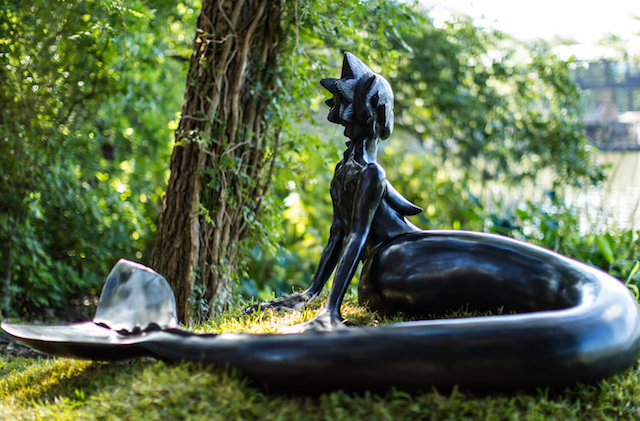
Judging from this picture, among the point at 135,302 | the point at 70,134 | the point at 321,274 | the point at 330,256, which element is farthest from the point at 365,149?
the point at 70,134

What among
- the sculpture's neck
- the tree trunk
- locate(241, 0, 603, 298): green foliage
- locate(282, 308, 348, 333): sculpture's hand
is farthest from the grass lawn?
locate(241, 0, 603, 298): green foliage

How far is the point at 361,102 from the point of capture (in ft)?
7.67

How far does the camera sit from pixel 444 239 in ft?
7.48

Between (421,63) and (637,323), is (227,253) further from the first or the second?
(421,63)

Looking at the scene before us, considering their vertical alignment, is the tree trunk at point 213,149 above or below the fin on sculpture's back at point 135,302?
above

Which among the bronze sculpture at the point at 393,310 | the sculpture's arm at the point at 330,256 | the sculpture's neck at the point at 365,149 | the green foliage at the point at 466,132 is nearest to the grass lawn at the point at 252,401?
the bronze sculpture at the point at 393,310

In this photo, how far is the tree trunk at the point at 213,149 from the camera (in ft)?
10.7

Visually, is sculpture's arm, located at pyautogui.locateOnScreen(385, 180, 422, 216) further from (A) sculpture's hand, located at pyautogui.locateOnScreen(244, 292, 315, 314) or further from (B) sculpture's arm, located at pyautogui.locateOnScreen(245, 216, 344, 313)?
(A) sculpture's hand, located at pyautogui.locateOnScreen(244, 292, 315, 314)

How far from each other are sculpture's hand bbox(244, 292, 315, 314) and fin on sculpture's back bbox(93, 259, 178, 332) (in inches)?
20.9

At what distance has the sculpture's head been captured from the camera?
2.34m

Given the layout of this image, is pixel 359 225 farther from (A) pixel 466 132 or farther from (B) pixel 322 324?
(A) pixel 466 132

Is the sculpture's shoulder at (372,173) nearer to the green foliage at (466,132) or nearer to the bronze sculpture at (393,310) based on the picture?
the bronze sculpture at (393,310)

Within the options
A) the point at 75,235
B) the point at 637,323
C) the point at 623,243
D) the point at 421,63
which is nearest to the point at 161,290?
the point at 637,323

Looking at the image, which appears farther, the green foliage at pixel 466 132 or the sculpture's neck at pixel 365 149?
the green foliage at pixel 466 132
